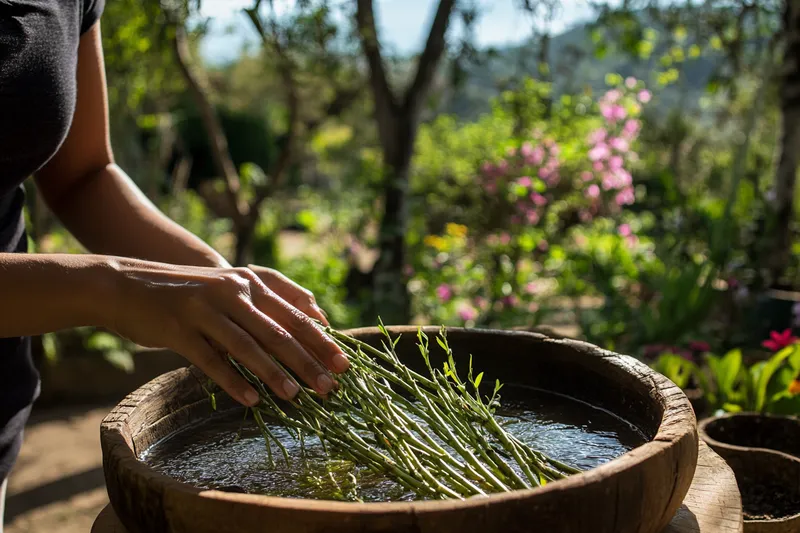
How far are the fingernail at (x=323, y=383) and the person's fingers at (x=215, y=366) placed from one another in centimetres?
8

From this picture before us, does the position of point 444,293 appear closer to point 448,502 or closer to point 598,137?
point 598,137

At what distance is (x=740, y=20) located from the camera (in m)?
4.79

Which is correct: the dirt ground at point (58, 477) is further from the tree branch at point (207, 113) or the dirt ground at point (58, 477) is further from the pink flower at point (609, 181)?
the pink flower at point (609, 181)

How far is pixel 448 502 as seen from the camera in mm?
771

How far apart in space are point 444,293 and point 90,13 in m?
3.77

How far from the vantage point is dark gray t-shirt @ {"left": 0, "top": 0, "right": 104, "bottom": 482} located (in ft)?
3.75

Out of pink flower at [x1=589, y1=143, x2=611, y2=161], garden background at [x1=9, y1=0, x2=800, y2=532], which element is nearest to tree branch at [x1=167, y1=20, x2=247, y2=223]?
garden background at [x1=9, y1=0, x2=800, y2=532]

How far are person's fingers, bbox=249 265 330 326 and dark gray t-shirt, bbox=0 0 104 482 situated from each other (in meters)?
0.43

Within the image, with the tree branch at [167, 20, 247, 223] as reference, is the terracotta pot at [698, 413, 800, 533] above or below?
below

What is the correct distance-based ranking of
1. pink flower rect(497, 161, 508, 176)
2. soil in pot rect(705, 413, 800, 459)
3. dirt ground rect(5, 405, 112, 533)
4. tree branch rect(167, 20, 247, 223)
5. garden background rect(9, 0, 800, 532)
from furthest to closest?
pink flower rect(497, 161, 508, 176)
tree branch rect(167, 20, 247, 223)
garden background rect(9, 0, 800, 532)
dirt ground rect(5, 405, 112, 533)
soil in pot rect(705, 413, 800, 459)

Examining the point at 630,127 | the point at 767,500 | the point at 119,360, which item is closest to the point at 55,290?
the point at 767,500

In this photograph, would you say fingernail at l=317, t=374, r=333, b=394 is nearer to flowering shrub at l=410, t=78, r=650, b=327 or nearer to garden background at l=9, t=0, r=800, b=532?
garden background at l=9, t=0, r=800, b=532

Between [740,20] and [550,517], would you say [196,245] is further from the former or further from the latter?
[740,20]

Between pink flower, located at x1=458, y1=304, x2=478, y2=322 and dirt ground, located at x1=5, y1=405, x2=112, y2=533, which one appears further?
pink flower, located at x1=458, y1=304, x2=478, y2=322
